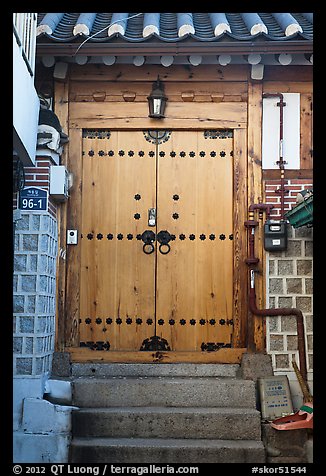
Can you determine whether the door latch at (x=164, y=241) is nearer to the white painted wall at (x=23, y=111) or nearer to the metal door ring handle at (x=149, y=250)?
the metal door ring handle at (x=149, y=250)

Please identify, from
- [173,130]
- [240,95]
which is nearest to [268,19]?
[240,95]

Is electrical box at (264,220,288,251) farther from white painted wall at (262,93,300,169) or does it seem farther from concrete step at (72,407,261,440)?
concrete step at (72,407,261,440)

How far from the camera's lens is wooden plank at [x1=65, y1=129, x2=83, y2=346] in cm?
658

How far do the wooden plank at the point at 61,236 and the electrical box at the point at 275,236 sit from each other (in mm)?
1964

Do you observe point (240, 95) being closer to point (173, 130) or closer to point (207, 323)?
point (173, 130)

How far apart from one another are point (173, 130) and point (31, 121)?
157 cm

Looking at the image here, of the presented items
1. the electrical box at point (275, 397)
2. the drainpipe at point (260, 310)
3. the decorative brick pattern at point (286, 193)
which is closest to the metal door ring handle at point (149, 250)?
the drainpipe at point (260, 310)

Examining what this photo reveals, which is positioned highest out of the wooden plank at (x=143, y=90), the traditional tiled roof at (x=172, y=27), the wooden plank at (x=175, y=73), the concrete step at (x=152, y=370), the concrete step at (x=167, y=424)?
the traditional tiled roof at (x=172, y=27)

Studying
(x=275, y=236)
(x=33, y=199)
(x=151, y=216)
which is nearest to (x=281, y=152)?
(x=275, y=236)

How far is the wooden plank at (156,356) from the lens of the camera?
649 cm

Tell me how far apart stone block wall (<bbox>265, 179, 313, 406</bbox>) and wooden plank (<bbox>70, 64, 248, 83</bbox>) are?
1.15 m

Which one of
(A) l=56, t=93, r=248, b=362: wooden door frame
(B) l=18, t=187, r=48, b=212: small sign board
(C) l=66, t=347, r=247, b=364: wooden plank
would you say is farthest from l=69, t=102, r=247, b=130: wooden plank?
(C) l=66, t=347, r=247, b=364: wooden plank

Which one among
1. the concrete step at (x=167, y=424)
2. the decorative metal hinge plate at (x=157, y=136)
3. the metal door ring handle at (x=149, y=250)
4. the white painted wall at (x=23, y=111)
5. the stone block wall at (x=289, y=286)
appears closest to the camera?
the white painted wall at (x=23, y=111)

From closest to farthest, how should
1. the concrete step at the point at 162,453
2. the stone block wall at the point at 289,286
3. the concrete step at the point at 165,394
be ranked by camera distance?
the concrete step at the point at 162,453, the concrete step at the point at 165,394, the stone block wall at the point at 289,286
